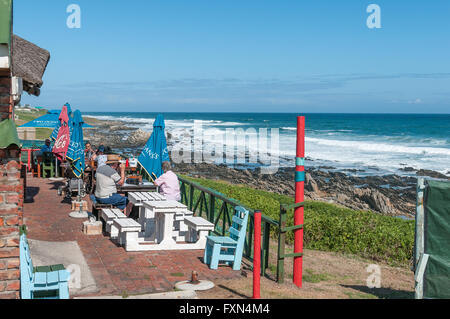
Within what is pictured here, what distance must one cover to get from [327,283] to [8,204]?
4.77 metres

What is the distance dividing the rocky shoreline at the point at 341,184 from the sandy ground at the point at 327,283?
1185cm

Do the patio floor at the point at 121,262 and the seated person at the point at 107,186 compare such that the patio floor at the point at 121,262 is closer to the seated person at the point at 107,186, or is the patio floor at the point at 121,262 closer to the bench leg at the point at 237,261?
the bench leg at the point at 237,261

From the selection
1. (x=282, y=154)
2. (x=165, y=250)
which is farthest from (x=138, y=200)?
(x=282, y=154)

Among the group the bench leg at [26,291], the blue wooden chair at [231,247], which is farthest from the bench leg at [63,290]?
the blue wooden chair at [231,247]

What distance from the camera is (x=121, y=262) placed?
727cm

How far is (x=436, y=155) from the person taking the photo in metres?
42.9

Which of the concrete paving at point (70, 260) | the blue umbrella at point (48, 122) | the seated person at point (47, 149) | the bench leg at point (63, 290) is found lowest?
the concrete paving at point (70, 260)

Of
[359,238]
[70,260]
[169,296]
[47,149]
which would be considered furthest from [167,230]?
[47,149]

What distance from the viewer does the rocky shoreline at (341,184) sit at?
70.7 feet

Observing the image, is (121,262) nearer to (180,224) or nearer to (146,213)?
(180,224)

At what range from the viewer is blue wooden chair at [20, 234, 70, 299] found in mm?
4574

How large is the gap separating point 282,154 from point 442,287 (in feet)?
122

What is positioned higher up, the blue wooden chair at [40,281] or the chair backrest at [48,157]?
the chair backrest at [48,157]
